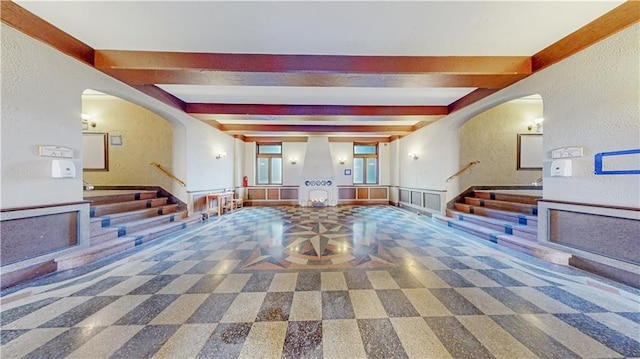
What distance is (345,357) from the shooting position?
62.1 inches

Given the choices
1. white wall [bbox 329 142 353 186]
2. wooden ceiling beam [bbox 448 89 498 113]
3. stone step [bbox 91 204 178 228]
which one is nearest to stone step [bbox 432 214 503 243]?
wooden ceiling beam [bbox 448 89 498 113]

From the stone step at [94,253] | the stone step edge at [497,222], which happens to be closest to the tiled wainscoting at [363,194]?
the stone step edge at [497,222]

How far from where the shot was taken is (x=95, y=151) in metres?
5.99

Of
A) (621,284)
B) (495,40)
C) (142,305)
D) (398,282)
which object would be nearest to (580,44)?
(495,40)

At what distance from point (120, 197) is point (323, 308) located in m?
5.66

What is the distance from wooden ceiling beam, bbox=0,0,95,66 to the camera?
2.47 metres

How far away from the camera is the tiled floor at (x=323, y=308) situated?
1676 mm

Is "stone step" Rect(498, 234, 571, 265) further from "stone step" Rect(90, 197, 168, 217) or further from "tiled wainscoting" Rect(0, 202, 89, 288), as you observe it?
"stone step" Rect(90, 197, 168, 217)

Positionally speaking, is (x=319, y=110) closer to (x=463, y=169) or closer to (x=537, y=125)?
(x=463, y=169)

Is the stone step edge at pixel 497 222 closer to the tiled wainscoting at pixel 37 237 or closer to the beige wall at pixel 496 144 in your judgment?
the beige wall at pixel 496 144

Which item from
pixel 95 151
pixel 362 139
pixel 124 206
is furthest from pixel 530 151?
pixel 95 151

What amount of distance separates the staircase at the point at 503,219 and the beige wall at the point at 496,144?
1.64 ft

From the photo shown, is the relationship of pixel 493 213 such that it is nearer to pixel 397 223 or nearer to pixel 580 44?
pixel 397 223

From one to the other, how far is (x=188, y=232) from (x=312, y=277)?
3.59 metres
